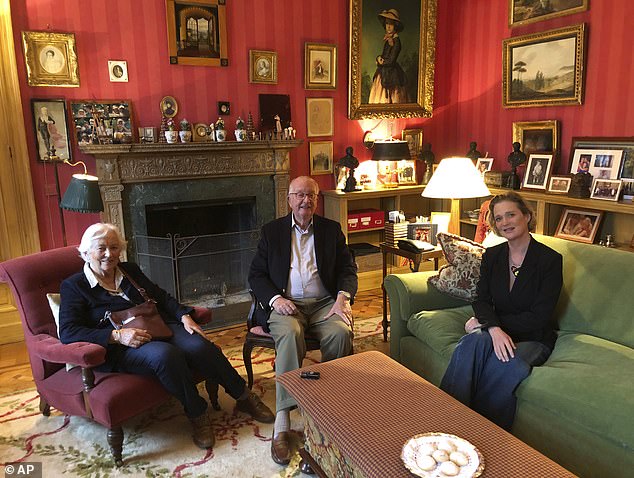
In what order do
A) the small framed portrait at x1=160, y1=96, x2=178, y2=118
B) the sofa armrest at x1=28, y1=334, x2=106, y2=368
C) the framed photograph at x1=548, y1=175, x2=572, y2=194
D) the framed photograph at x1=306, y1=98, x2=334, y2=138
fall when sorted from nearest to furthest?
the sofa armrest at x1=28, y1=334, x2=106, y2=368, the framed photograph at x1=548, y1=175, x2=572, y2=194, the small framed portrait at x1=160, y1=96, x2=178, y2=118, the framed photograph at x1=306, y1=98, x2=334, y2=138

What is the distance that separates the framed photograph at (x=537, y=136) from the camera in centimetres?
400

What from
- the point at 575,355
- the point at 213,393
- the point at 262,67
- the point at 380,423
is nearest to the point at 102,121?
the point at 262,67

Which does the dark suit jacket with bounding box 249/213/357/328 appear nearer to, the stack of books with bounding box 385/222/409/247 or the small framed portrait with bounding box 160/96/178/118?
the stack of books with bounding box 385/222/409/247

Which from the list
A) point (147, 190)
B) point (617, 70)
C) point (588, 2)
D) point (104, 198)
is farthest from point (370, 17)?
point (104, 198)

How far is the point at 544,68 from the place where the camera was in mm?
4023

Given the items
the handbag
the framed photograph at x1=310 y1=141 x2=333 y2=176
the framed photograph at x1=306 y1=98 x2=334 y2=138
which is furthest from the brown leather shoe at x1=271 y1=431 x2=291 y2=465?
the framed photograph at x1=306 y1=98 x2=334 y2=138

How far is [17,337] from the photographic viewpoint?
371 cm

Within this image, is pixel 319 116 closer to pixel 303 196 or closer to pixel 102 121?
pixel 102 121

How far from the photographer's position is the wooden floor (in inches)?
121

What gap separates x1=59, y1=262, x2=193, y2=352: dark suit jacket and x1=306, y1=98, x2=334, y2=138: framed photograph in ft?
7.87

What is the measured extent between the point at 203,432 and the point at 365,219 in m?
2.70

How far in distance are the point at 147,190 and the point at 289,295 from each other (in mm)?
1734

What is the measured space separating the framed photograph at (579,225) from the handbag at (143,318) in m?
2.90

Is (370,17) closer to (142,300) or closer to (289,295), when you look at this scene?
(289,295)
